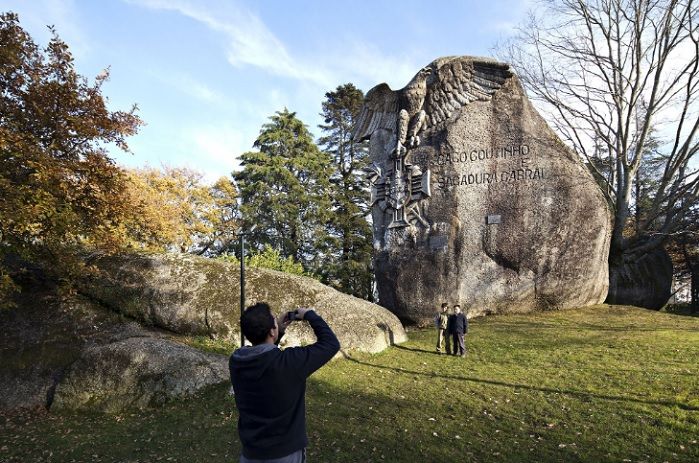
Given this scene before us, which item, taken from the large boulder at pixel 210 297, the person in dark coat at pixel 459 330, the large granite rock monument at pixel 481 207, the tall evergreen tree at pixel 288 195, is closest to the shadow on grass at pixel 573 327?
the large granite rock monument at pixel 481 207

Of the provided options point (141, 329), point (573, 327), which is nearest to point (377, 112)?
point (573, 327)

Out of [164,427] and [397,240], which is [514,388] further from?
[397,240]

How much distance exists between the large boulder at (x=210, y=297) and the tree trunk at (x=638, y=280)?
9362 millimetres

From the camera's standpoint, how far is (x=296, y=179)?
2805 centimetres

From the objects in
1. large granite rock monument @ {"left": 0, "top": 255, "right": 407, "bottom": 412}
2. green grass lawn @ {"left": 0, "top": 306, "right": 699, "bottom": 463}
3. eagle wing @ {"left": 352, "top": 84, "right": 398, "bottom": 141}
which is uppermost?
eagle wing @ {"left": 352, "top": 84, "right": 398, "bottom": 141}

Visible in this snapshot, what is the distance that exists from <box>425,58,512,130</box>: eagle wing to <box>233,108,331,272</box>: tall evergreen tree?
42.6 feet

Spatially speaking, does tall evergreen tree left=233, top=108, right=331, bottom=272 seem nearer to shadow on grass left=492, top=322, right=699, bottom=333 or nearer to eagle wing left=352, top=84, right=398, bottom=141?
eagle wing left=352, top=84, right=398, bottom=141

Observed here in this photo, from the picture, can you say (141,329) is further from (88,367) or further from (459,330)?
(459,330)

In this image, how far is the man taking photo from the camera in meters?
2.61

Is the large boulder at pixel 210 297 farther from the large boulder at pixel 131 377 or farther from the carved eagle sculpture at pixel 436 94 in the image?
the carved eagle sculpture at pixel 436 94

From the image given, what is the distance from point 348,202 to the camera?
91.5 ft

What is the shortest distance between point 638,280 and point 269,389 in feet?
57.7

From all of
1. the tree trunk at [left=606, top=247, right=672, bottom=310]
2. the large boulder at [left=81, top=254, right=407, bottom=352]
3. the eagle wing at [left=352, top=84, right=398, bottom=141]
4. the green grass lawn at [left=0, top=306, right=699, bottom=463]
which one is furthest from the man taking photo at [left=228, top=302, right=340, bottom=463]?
the tree trunk at [left=606, top=247, right=672, bottom=310]

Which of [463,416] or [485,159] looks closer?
[463,416]
